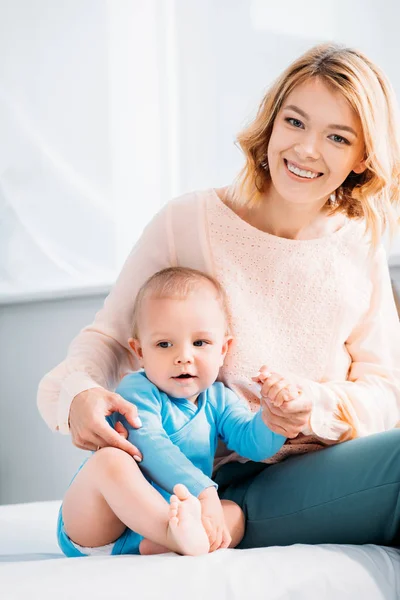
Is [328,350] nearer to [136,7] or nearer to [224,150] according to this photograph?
[224,150]

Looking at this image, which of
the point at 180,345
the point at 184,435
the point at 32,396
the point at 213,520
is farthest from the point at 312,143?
the point at 32,396

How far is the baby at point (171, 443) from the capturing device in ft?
3.56

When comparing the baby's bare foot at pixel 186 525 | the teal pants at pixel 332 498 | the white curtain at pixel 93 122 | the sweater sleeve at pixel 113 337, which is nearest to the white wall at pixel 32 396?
the white curtain at pixel 93 122

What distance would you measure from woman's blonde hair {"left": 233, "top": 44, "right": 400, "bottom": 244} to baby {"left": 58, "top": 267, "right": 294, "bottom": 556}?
0.26 metres

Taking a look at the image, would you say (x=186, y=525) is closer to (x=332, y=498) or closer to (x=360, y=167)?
(x=332, y=498)

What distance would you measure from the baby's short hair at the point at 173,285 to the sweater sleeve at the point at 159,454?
157 mm

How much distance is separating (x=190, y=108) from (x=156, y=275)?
54.2 inches

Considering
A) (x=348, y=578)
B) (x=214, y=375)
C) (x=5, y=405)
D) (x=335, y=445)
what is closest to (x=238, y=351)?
(x=214, y=375)

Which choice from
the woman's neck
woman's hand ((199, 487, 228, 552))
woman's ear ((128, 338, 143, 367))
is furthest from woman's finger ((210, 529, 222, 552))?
the woman's neck

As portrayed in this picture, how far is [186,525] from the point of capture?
1.02 m

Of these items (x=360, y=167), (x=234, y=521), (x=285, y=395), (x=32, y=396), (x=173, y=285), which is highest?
(x=360, y=167)

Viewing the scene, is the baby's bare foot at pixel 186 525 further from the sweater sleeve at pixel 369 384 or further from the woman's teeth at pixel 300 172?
the woman's teeth at pixel 300 172

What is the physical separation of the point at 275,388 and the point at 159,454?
19 cm

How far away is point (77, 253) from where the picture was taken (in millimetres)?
2629
